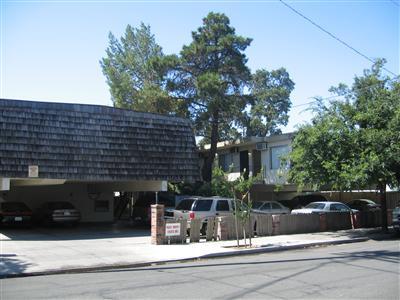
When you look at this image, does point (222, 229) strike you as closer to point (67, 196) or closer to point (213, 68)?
point (67, 196)

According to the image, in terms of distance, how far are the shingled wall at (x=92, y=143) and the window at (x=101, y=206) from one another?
911cm

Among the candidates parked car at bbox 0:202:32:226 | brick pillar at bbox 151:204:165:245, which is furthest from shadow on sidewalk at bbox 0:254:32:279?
parked car at bbox 0:202:32:226

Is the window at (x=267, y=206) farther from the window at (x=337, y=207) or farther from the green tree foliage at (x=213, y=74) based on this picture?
the green tree foliage at (x=213, y=74)

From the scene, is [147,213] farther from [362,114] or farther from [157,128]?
[362,114]

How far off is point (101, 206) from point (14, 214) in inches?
299

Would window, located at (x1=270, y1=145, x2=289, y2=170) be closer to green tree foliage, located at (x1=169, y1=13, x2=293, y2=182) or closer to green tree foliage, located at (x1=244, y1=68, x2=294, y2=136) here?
green tree foliage, located at (x1=169, y1=13, x2=293, y2=182)

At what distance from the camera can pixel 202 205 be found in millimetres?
20766

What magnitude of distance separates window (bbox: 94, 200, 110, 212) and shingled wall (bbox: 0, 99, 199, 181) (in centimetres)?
911

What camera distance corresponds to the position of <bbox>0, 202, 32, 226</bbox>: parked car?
79.7 feet

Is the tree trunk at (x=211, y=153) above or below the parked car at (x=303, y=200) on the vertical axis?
above

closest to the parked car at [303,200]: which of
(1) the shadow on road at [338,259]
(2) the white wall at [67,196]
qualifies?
(2) the white wall at [67,196]

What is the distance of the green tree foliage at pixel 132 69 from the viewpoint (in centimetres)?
3708

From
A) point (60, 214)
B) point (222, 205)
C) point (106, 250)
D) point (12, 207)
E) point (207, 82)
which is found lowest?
point (106, 250)

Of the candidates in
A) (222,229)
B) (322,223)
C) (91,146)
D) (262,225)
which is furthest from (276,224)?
(91,146)
